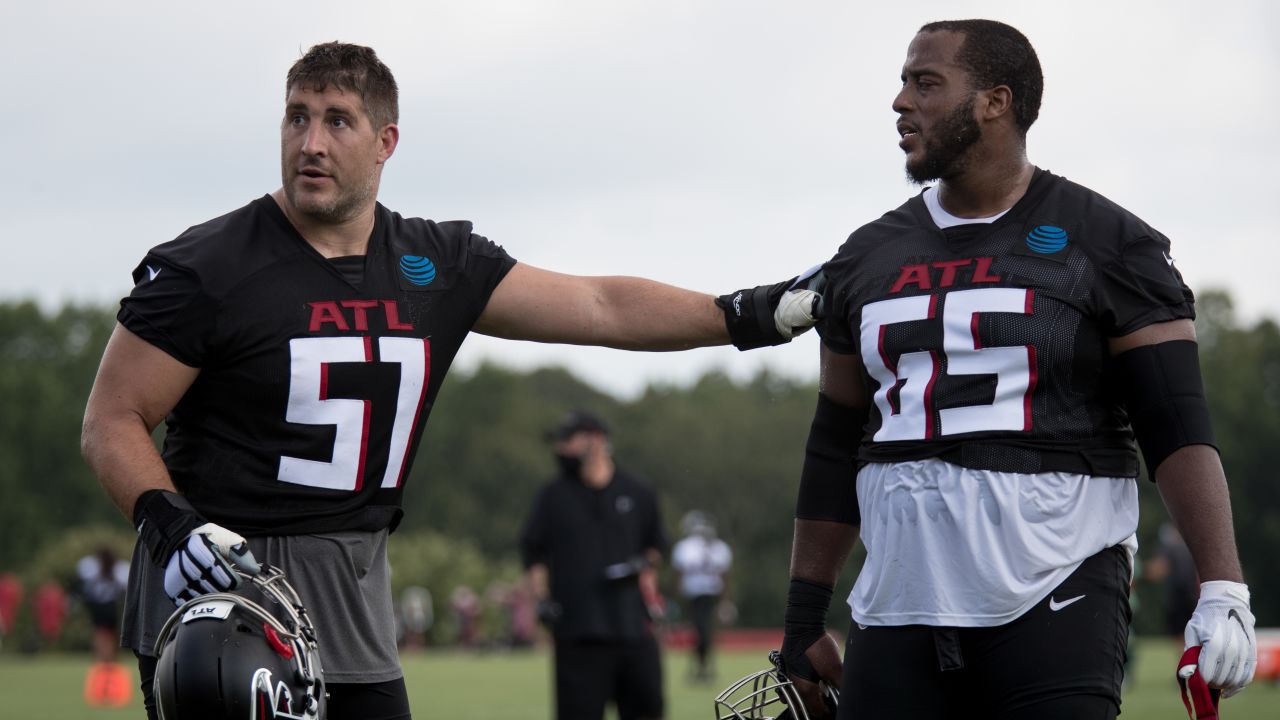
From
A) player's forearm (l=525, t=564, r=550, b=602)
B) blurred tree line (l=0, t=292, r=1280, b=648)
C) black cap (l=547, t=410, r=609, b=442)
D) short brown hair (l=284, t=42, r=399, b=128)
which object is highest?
blurred tree line (l=0, t=292, r=1280, b=648)

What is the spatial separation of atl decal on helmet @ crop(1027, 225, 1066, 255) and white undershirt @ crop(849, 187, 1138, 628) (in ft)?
1.80

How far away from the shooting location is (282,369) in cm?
415

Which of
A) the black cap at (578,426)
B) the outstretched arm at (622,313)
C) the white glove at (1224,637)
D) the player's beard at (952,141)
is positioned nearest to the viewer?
the white glove at (1224,637)

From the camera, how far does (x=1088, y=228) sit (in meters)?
3.88

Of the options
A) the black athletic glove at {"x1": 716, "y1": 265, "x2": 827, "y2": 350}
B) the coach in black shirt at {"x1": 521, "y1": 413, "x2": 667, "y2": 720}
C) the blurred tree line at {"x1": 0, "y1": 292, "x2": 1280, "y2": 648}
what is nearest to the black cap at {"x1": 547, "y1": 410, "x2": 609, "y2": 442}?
the coach in black shirt at {"x1": 521, "y1": 413, "x2": 667, "y2": 720}

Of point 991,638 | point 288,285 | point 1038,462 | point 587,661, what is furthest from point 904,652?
point 587,661

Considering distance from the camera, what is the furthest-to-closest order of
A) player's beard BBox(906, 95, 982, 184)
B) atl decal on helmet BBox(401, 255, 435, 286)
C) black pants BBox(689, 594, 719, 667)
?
black pants BBox(689, 594, 719, 667), atl decal on helmet BBox(401, 255, 435, 286), player's beard BBox(906, 95, 982, 184)

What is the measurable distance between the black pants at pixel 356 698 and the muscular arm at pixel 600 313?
1.09m

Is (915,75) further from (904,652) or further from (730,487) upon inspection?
(730,487)

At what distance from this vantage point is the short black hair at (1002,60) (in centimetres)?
406

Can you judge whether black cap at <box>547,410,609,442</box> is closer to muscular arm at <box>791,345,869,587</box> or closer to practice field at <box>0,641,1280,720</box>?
practice field at <box>0,641,1280,720</box>

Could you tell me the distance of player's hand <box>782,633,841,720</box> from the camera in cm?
432

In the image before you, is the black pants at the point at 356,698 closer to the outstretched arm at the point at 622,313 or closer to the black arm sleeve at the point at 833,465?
the outstretched arm at the point at 622,313

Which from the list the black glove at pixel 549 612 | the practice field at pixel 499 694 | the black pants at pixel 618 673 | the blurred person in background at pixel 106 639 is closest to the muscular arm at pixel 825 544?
the black pants at pixel 618 673
